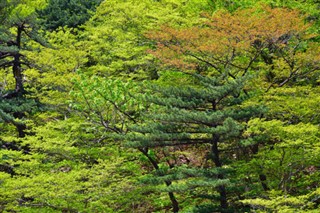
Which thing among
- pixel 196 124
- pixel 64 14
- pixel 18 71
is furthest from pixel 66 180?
pixel 64 14

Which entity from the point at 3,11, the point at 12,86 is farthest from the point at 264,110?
the point at 12,86

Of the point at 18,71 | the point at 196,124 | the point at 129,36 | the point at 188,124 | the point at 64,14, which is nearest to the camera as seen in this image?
the point at 196,124

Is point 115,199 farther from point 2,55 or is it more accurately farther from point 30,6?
point 30,6

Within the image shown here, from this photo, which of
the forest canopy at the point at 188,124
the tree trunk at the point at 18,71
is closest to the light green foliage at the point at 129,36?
Result: the forest canopy at the point at 188,124

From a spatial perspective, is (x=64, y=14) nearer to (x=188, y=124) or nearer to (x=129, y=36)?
(x=129, y=36)

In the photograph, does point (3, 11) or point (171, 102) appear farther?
point (3, 11)

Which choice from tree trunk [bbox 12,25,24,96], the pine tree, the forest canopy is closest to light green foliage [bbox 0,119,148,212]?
the forest canopy

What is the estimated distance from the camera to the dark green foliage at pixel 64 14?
22094 mm

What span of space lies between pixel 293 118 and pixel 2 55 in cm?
901

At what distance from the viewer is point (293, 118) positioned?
33.6ft

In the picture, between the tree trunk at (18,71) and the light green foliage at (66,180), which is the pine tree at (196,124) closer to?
the light green foliage at (66,180)

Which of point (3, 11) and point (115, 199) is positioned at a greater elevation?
point (3, 11)

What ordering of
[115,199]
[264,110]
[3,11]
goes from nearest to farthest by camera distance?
[264,110], [115,199], [3,11]

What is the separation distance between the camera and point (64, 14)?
22.2 meters
